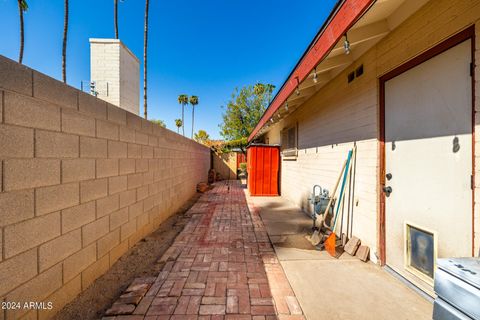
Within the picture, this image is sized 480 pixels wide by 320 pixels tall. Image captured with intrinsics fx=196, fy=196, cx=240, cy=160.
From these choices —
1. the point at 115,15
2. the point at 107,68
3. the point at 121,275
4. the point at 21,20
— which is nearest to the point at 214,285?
the point at 121,275

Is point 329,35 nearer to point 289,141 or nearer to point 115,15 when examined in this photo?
point 289,141

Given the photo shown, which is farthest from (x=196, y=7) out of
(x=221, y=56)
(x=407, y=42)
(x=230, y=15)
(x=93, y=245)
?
(x=93, y=245)

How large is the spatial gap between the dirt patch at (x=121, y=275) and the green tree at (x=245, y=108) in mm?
18734

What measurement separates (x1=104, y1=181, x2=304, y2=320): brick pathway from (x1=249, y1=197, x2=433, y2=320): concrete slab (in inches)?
6.8

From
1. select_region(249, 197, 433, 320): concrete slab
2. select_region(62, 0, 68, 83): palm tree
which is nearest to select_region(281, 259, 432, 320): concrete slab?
select_region(249, 197, 433, 320): concrete slab

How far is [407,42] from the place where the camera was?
212 cm

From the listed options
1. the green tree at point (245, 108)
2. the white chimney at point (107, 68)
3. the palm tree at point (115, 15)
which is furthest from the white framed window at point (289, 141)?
the green tree at point (245, 108)

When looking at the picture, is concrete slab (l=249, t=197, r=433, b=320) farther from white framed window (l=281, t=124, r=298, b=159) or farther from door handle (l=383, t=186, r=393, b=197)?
white framed window (l=281, t=124, r=298, b=159)

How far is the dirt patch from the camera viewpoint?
5.72 feet

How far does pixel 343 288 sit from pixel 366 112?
7.47 ft

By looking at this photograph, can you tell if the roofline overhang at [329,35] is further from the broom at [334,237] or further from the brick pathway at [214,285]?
the brick pathway at [214,285]

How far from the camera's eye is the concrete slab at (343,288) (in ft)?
5.82

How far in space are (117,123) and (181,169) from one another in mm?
3257

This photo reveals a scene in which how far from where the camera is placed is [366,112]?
110 inches
